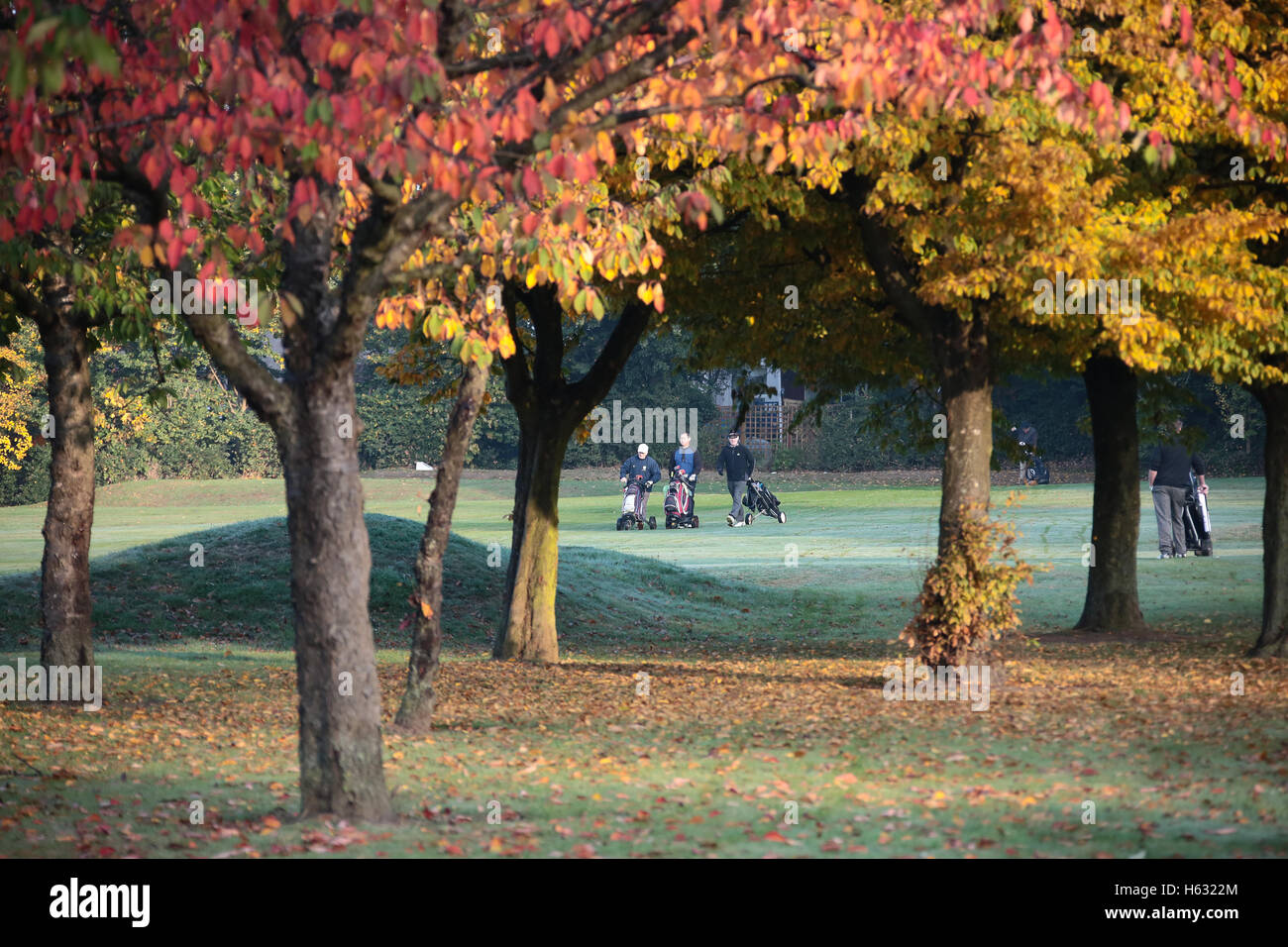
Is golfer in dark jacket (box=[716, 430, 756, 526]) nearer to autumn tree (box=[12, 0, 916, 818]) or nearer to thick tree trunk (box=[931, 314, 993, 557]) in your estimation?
thick tree trunk (box=[931, 314, 993, 557])

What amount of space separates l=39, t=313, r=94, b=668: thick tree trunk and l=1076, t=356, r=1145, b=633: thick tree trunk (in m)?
10.9

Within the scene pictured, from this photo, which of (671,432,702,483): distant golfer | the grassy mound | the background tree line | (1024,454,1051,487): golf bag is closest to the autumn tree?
the grassy mound

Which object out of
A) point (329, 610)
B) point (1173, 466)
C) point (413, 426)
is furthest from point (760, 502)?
point (329, 610)

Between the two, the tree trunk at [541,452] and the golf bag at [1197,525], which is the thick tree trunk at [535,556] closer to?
the tree trunk at [541,452]

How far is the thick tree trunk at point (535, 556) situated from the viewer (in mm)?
15758

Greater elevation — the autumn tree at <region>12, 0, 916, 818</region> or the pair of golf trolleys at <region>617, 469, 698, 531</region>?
the autumn tree at <region>12, 0, 916, 818</region>

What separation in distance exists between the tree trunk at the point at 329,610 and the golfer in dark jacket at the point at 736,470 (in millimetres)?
24246

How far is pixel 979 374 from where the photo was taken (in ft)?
44.0

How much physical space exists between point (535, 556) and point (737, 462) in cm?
1687

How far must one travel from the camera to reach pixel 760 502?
34.2m

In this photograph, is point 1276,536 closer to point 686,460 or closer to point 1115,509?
point 1115,509

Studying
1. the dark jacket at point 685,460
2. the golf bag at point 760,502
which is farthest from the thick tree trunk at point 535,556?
the golf bag at point 760,502

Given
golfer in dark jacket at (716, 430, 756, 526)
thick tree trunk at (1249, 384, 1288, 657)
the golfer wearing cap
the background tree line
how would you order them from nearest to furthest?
thick tree trunk at (1249, 384, 1288, 657) < the golfer wearing cap < golfer in dark jacket at (716, 430, 756, 526) < the background tree line

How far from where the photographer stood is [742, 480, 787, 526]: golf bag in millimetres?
33812
